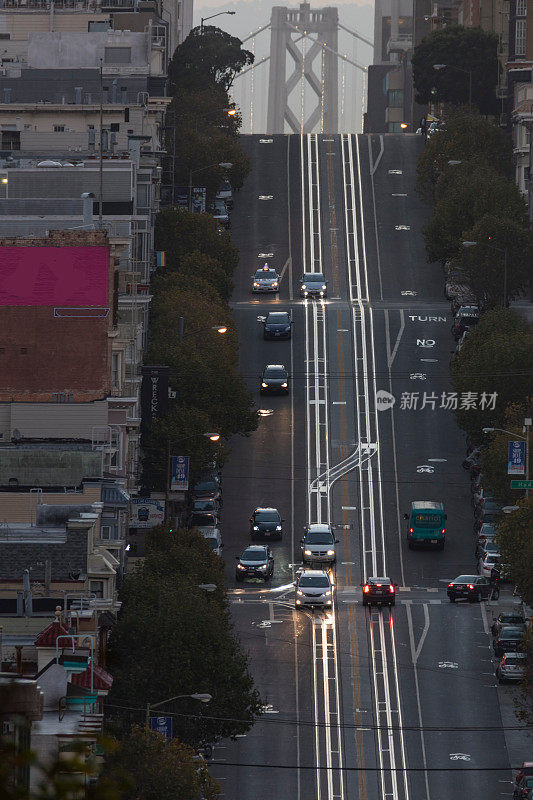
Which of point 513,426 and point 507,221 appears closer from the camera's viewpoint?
point 513,426

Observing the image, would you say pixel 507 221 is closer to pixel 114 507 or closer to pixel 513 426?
pixel 513 426

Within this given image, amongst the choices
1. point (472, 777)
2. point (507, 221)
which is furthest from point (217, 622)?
point (507, 221)

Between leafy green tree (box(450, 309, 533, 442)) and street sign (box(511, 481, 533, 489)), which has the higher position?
leafy green tree (box(450, 309, 533, 442))

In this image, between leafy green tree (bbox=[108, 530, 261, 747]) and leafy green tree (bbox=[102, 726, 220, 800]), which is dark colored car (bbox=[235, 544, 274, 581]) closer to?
leafy green tree (bbox=[108, 530, 261, 747])

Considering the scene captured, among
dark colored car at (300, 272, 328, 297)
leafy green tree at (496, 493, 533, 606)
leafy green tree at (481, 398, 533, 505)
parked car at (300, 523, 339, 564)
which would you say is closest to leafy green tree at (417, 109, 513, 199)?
dark colored car at (300, 272, 328, 297)

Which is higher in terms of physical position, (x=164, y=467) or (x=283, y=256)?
(x=283, y=256)

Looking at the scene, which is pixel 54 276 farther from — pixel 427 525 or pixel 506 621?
pixel 506 621

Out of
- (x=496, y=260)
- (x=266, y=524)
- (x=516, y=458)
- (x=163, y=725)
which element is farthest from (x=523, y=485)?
(x=496, y=260)
